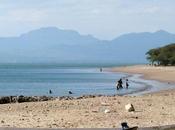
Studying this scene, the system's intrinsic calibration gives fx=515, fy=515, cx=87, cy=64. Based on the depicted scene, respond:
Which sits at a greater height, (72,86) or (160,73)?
(160,73)

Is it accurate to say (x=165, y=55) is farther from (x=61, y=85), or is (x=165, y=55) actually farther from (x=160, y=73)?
(x=61, y=85)

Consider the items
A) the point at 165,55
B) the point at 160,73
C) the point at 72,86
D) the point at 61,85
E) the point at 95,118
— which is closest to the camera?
the point at 95,118

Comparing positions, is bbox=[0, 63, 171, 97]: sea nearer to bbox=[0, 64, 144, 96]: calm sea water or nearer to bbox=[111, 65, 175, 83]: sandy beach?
bbox=[0, 64, 144, 96]: calm sea water

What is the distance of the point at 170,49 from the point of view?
14425 centimetres

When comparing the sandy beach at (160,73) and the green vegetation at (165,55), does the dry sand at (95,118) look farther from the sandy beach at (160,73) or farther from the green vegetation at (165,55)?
the green vegetation at (165,55)

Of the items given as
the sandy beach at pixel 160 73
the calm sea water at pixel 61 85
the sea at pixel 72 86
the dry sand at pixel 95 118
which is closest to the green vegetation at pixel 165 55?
the sandy beach at pixel 160 73

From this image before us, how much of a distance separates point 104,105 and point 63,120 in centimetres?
659

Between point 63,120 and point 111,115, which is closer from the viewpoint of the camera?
point 63,120

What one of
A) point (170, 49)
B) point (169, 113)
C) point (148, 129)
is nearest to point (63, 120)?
point (169, 113)

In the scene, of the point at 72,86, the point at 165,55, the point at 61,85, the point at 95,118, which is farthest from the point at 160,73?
the point at 95,118

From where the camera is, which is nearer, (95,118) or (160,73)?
(95,118)

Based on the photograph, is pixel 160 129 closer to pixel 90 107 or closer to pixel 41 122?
pixel 41 122

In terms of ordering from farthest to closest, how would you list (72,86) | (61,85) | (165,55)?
(165,55), (61,85), (72,86)

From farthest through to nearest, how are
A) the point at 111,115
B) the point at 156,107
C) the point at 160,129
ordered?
the point at 156,107
the point at 111,115
the point at 160,129
